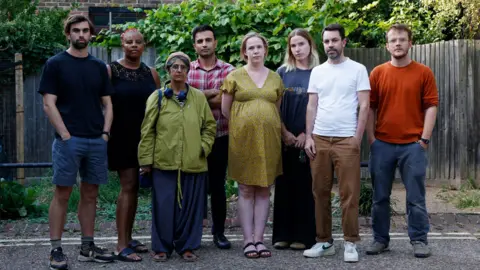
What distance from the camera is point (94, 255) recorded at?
6363mm

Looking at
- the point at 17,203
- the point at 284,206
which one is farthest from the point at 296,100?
the point at 17,203

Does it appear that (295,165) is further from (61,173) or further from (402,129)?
(61,173)

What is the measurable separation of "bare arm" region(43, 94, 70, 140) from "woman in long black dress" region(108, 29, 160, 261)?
0.57m

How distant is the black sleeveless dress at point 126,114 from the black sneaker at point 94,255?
729 millimetres

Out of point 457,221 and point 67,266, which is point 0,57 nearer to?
point 67,266

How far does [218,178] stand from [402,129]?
5.71 feet

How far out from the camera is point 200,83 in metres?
6.99

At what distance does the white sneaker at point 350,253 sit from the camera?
629 cm

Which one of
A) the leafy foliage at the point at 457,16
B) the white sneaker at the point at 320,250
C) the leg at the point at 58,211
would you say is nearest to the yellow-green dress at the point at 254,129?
the white sneaker at the point at 320,250

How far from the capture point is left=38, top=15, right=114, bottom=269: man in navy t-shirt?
6.10 meters

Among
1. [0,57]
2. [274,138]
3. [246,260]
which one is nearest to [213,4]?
[0,57]

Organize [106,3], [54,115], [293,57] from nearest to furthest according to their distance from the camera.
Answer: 1. [54,115]
2. [293,57]
3. [106,3]

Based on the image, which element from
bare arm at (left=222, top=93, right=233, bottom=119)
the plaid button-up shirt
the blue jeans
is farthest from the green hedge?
the blue jeans

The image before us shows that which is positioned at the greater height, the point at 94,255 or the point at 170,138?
the point at 170,138
